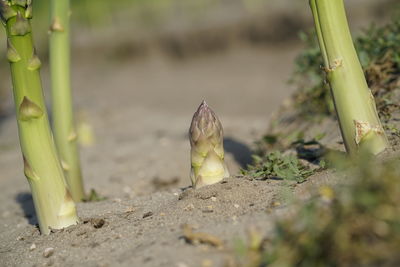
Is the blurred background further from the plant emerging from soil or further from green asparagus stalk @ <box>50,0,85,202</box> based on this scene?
the plant emerging from soil

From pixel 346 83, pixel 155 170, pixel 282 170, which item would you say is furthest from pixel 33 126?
pixel 155 170

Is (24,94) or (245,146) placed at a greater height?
(24,94)

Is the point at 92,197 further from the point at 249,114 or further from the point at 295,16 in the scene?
the point at 295,16

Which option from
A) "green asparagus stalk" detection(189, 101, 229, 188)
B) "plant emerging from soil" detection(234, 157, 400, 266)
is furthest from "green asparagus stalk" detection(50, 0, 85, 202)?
"plant emerging from soil" detection(234, 157, 400, 266)

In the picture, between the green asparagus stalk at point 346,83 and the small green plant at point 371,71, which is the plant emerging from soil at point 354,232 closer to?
the green asparagus stalk at point 346,83

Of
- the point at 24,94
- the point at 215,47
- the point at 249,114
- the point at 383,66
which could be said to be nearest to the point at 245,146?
the point at 383,66

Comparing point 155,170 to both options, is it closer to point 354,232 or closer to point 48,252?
point 48,252
